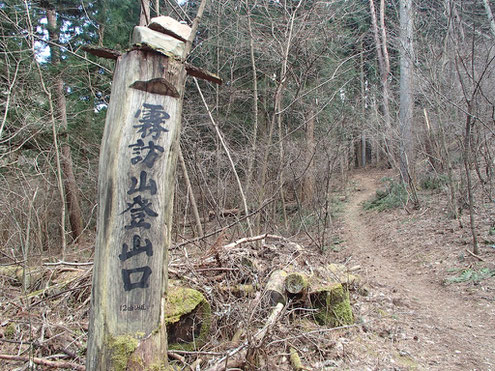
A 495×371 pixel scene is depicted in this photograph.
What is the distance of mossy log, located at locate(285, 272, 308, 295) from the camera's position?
148 inches

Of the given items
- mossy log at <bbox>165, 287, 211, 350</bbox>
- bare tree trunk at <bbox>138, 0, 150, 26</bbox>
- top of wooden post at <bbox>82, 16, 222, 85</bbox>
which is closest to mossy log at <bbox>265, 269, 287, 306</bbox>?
mossy log at <bbox>165, 287, 211, 350</bbox>

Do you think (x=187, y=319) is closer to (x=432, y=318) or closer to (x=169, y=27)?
(x=169, y=27)

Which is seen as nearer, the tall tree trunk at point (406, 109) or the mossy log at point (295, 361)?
the mossy log at point (295, 361)

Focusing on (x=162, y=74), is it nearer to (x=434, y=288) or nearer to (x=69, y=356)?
(x=69, y=356)

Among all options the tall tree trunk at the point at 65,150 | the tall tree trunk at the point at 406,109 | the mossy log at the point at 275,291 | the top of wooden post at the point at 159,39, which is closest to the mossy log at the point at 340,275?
the mossy log at the point at 275,291

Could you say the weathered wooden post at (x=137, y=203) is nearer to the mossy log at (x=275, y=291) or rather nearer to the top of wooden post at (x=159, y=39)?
the top of wooden post at (x=159, y=39)

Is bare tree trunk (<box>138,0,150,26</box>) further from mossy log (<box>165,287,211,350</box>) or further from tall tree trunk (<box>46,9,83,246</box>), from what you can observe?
tall tree trunk (<box>46,9,83,246</box>)

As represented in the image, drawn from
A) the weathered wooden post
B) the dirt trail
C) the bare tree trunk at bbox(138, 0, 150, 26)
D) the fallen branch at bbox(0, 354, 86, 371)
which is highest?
the bare tree trunk at bbox(138, 0, 150, 26)

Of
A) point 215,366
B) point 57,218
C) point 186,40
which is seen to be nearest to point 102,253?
point 215,366

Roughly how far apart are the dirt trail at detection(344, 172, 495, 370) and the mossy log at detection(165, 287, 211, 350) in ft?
6.88

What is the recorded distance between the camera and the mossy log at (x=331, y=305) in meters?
3.97

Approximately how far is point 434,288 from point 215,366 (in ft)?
14.8

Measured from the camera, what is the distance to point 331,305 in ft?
13.1

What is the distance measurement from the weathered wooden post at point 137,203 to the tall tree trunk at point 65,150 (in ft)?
23.3
